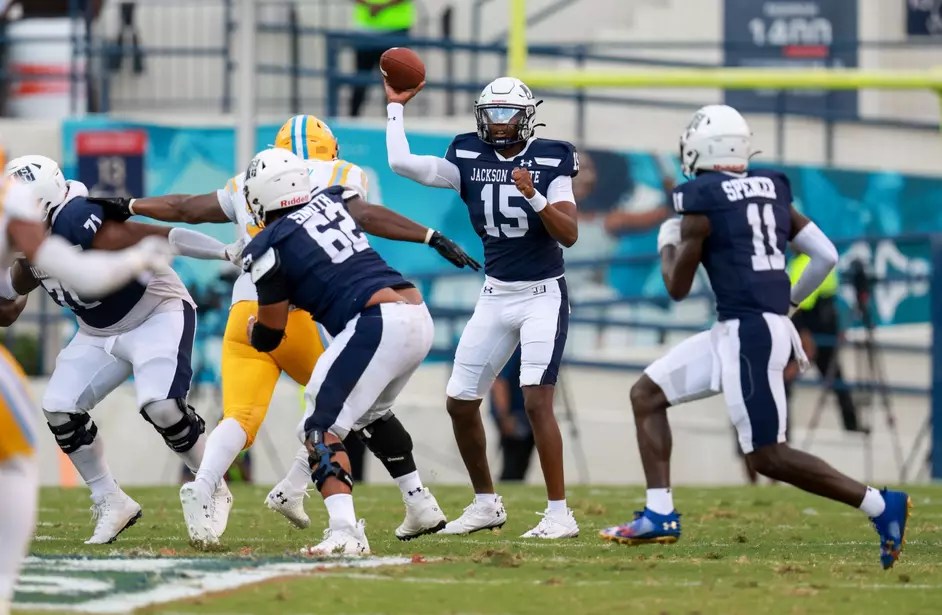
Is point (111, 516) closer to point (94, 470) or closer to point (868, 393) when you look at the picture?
point (94, 470)

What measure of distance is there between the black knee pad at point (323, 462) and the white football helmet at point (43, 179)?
1553 mm

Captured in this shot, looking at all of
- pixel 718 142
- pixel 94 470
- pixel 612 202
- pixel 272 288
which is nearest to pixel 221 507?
pixel 94 470

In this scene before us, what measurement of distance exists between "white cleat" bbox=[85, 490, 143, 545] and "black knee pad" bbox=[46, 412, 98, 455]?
24 centimetres

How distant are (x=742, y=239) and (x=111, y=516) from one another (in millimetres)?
2806

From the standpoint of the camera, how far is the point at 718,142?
21.8ft

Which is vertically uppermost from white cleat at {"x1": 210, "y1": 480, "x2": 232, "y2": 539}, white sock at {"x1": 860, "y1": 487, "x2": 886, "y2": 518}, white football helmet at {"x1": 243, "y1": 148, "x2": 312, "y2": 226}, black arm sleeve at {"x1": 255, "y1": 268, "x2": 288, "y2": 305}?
white football helmet at {"x1": 243, "y1": 148, "x2": 312, "y2": 226}

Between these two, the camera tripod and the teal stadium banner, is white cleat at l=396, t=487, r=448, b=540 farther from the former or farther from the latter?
the teal stadium banner

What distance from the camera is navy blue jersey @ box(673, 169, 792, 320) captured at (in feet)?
21.4

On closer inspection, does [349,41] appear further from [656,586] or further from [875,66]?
[656,586]


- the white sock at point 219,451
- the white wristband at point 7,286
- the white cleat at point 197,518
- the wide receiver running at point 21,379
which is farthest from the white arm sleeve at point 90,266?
the white wristband at point 7,286

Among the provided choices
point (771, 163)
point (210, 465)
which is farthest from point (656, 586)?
point (771, 163)

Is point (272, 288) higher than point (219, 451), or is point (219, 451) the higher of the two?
point (272, 288)

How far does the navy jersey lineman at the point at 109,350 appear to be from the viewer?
7.14 m

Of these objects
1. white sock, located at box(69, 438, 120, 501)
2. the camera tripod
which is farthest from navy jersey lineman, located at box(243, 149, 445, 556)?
the camera tripod
